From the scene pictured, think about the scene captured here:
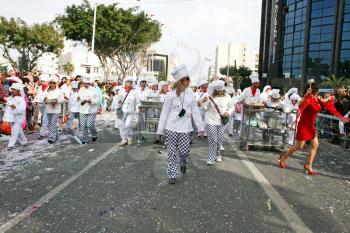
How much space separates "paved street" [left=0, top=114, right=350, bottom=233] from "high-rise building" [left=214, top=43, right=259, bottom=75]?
475 ft

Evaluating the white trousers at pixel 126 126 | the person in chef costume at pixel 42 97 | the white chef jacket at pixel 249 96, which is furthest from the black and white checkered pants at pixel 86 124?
the white chef jacket at pixel 249 96

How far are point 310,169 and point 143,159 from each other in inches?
133

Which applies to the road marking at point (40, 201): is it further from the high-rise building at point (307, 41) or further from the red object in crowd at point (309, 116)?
the high-rise building at point (307, 41)

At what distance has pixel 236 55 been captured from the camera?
16200 centimetres

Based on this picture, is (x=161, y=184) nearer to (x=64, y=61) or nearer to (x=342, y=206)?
(x=342, y=206)

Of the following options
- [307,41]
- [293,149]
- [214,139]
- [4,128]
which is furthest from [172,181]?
[307,41]

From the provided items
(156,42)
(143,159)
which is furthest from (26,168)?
(156,42)

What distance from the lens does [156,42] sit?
1554 inches

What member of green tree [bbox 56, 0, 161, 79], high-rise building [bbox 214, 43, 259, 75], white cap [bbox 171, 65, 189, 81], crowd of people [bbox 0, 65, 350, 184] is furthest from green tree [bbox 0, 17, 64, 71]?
high-rise building [bbox 214, 43, 259, 75]

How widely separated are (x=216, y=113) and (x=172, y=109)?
5.82 ft

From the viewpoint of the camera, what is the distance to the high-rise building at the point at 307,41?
4422cm

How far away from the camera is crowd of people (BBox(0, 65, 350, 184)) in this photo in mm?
6613

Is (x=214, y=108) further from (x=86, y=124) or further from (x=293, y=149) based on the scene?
(x=86, y=124)

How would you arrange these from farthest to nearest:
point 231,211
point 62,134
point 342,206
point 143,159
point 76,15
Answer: point 76,15 < point 62,134 < point 143,159 < point 342,206 < point 231,211
